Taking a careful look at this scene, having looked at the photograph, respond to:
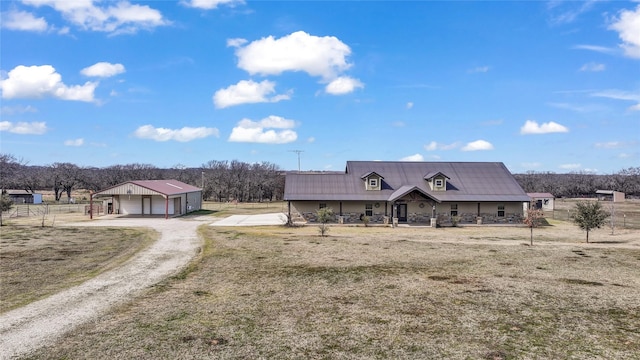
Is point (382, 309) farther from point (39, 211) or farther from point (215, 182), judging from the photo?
point (215, 182)

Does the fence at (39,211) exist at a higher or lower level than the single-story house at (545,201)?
lower

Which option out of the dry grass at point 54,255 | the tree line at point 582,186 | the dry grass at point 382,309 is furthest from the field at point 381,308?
the tree line at point 582,186

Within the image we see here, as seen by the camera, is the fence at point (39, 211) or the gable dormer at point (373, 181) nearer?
the gable dormer at point (373, 181)

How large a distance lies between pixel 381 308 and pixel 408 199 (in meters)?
27.6

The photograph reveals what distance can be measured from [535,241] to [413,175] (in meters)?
17.3

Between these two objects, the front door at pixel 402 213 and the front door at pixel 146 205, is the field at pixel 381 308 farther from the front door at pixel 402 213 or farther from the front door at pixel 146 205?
the front door at pixel 146 205

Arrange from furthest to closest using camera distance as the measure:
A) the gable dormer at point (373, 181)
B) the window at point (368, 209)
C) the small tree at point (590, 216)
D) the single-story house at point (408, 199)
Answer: the gable dormer at point (373, 181) < the window at point (368, 209) < the single-story house at point (408, 199) < the small tree at point (590, 216)

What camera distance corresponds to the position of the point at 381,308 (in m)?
13.2

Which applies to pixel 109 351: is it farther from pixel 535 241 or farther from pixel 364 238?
pixel 535 241

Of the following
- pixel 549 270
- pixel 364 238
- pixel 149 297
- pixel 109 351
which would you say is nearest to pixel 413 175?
pixel 364 238

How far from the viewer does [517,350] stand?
32.9ft

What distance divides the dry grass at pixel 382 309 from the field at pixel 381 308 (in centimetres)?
4

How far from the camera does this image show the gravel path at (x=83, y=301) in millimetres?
10652

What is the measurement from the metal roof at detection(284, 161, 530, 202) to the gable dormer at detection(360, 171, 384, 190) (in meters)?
0.50
